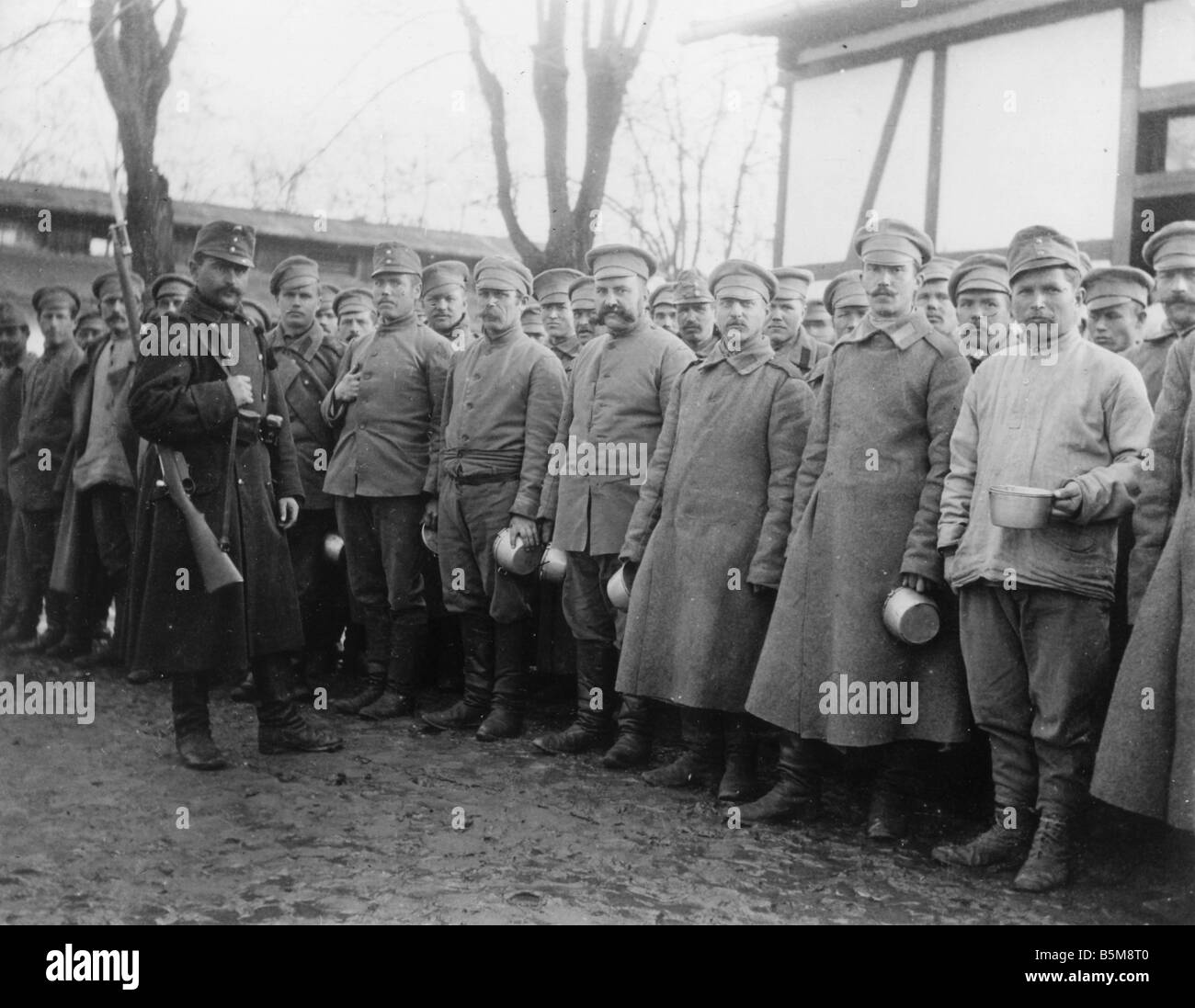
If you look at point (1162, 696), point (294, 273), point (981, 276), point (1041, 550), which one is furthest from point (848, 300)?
point (1162, 696)

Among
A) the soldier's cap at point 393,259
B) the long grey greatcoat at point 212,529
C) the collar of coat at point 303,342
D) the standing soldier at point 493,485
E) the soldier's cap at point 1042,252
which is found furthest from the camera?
the collar of coat at point 303,342

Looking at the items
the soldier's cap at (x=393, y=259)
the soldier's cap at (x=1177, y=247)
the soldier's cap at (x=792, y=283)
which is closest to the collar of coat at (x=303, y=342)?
the soldier's cap at (x=393, y=259)

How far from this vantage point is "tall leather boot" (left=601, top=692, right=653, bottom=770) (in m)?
5.48

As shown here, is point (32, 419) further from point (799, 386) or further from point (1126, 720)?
point (1126, 720)

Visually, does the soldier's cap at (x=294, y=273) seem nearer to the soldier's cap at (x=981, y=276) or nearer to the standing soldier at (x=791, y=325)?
the standing soldier at (x=791, y=325)

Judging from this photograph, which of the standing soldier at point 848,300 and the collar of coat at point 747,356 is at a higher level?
the standing soldier at point 848,300

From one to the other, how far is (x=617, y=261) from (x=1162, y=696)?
3025 millimetres

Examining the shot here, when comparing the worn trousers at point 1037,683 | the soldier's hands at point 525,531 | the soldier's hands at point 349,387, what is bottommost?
the worn trousers at point 1037,683

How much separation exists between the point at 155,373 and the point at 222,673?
49.5 inches

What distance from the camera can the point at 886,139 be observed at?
31.6ft

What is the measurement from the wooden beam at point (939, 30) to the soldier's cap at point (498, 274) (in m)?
4.59

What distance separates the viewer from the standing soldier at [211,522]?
5.13 metres

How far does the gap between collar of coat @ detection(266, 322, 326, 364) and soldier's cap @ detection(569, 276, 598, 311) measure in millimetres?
1495
